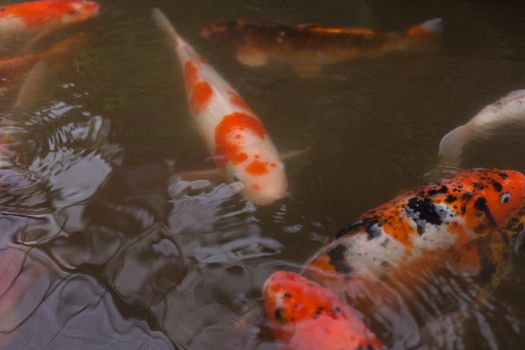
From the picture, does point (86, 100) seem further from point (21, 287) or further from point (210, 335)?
point (210, 335)

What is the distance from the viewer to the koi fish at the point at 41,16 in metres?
4.66

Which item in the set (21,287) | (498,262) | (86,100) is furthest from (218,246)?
(86,100)

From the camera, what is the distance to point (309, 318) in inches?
67.7

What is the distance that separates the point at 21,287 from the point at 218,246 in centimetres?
94

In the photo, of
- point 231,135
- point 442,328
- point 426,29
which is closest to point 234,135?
point 231,135

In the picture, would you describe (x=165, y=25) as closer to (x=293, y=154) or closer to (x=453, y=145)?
(x=293, y=154)

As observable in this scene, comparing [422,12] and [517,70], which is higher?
[422,12]

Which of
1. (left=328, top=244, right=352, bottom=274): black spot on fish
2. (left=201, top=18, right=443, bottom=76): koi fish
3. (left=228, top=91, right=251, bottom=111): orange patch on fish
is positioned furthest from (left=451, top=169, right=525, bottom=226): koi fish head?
(left=201, top=18, right=443, bottom=76): koi fish

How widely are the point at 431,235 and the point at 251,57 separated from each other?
2.46m

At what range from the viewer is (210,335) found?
6.21ft

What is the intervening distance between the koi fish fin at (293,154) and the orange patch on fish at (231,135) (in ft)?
0.65

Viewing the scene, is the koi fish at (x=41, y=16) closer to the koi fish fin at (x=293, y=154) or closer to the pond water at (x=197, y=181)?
the pond water at (x=197, y=181)

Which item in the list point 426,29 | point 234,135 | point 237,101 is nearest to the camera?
point 234,135

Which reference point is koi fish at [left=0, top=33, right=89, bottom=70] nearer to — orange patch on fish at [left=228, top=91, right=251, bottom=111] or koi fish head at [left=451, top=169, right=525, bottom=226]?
orange patch on fish at [left=228, top=91, right=251, bottom=111]
